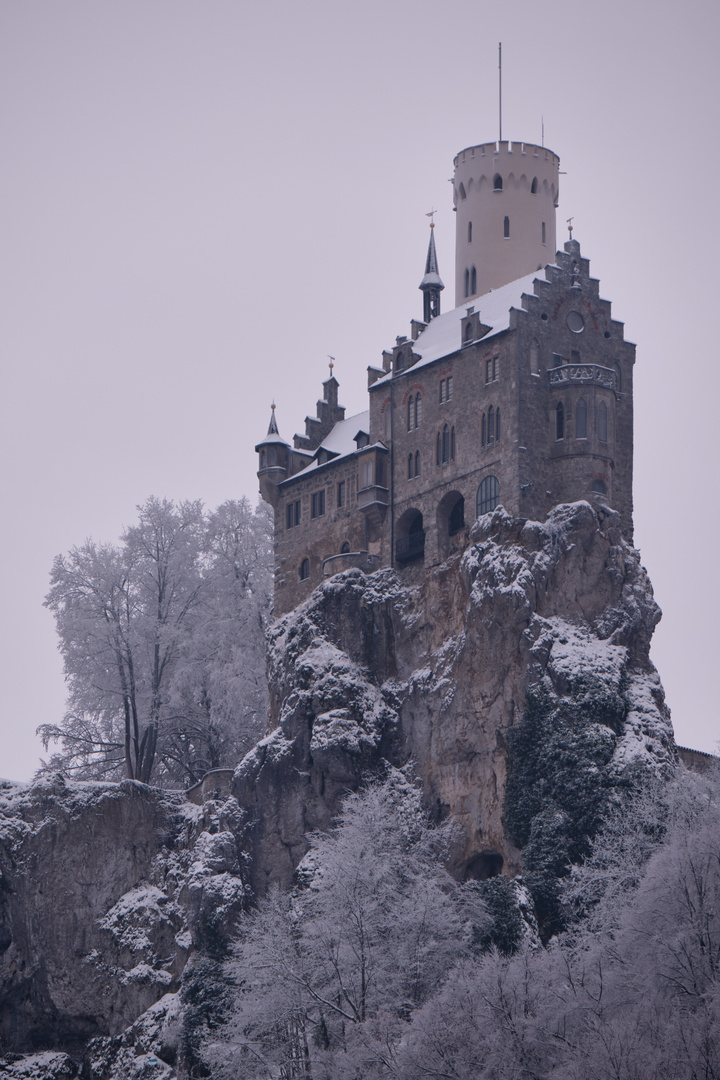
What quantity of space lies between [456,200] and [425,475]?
19372 millimetres

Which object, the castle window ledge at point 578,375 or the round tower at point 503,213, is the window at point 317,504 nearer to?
the round tower at point 503,213

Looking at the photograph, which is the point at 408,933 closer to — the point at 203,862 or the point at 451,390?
the point at 203,862

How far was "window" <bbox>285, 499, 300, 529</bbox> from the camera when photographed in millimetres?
108375

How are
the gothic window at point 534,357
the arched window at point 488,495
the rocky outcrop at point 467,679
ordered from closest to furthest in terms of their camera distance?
the rocky outcrop at point 467,679
the arched window at point 488,495
the gothic window at point 534,357

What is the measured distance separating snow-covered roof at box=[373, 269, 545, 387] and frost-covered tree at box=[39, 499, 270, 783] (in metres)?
14.4

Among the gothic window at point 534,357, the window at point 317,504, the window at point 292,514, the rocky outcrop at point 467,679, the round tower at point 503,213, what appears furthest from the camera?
the round tower at point 503,213

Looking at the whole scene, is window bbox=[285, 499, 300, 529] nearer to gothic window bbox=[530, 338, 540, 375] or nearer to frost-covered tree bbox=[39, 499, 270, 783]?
frost-covered tree bbox=[39, 499, 270, 783]

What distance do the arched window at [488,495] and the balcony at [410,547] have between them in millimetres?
4614

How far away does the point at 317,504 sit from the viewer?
352ft

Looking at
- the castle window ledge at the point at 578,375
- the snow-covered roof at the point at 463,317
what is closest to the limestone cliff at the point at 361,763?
the castle window ledge at the point at 578,375

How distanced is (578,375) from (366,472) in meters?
12.5

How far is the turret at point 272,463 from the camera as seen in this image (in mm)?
110375

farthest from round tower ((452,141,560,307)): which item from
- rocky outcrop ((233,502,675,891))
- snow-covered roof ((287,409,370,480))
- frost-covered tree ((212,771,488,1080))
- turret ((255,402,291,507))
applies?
frost-covered tree ((212,771,488,1080))

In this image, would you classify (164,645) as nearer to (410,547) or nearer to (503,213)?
(410,547)
